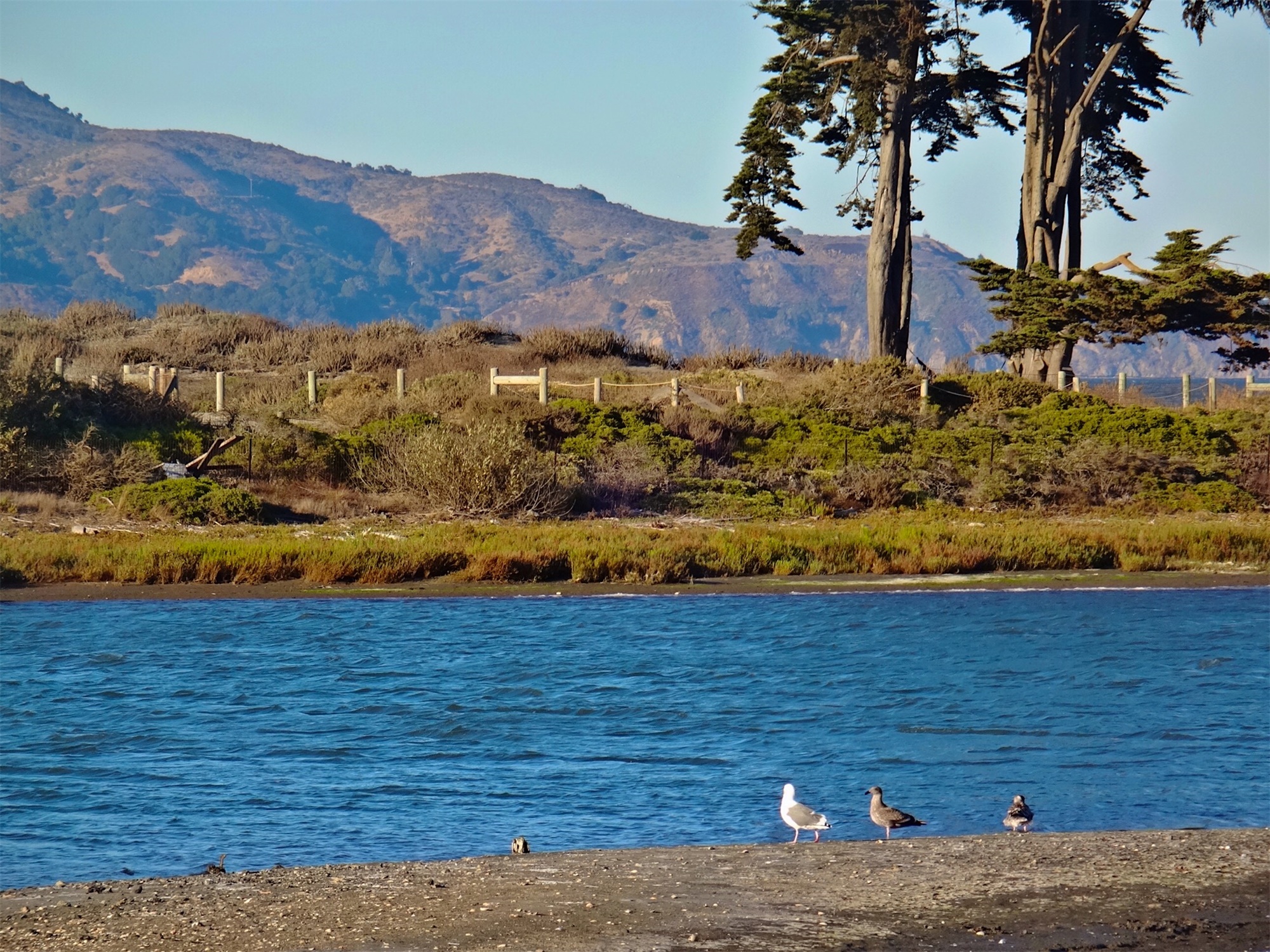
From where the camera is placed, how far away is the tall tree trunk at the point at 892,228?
39344 mm

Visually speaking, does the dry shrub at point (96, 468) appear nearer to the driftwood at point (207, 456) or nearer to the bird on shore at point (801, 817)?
the driftwood at point (207, 456)

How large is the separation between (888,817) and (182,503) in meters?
17.4

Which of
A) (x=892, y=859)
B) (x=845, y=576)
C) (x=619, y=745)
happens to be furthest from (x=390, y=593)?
(x=892, y=859)

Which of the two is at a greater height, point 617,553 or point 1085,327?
point 1085,327

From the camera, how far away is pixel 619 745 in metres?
12.8

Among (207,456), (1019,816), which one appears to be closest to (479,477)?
(207,456)

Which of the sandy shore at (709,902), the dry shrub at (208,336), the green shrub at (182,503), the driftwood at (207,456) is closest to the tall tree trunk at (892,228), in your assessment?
the dry shrub at (208,336)

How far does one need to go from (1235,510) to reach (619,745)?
20.0 metres

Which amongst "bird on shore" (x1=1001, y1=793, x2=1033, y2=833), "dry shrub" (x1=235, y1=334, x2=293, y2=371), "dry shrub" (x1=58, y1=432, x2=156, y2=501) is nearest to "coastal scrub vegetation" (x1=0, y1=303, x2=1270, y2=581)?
"dry shrub" (x1=58, y1=432, x2=156, y2=501)

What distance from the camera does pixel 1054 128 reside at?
134ft

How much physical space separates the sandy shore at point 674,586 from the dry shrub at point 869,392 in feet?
36.9

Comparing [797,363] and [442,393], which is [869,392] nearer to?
[797,363]

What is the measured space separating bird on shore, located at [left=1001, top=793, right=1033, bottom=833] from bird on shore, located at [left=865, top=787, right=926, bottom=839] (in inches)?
22.2

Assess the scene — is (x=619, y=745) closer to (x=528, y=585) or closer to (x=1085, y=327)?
(x=528, y=585)
